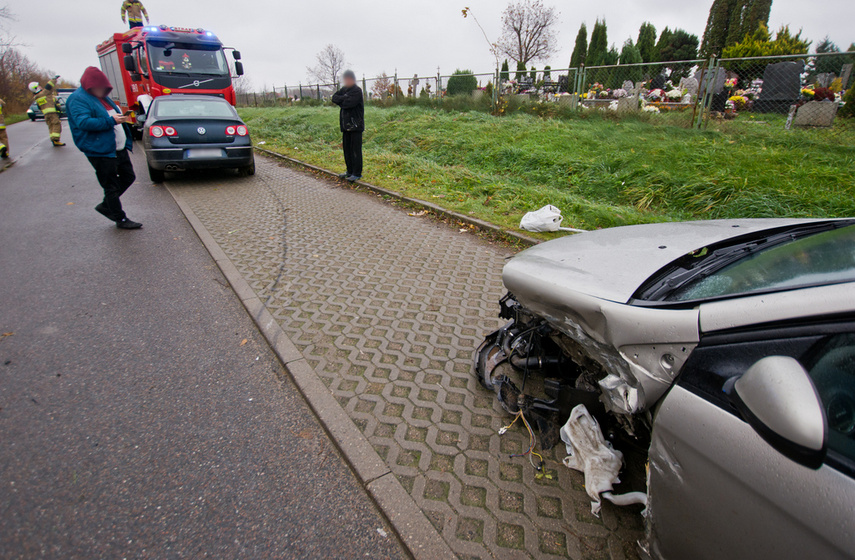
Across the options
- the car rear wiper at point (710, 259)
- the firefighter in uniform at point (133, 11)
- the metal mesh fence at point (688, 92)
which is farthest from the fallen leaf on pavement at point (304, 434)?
the firefighter in uniform at point (133, 11)

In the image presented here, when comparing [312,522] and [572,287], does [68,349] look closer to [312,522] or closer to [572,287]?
[312,522]

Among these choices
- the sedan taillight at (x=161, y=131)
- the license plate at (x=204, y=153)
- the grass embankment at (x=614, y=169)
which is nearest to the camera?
the grass embankment at (x=614, y=169)

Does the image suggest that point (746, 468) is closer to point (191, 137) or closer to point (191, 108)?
point (191, 137)

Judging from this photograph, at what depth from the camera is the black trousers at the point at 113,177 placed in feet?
19.6

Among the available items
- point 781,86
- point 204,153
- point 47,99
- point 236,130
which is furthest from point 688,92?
point 47,99

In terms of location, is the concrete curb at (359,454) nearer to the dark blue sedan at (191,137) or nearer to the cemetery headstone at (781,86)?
the dark blue sedan at (191,137)

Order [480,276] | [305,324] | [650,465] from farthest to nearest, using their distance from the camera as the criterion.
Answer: [480,276] → [305,324] → [650,465]

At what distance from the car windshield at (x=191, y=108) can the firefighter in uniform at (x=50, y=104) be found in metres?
9.85

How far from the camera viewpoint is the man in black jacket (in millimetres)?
8578

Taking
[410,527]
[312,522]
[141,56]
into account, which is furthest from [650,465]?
[141,56]

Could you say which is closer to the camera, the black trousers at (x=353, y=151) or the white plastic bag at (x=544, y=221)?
the white plastic bag at (x=544, y=221)

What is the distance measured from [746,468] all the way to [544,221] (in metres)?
4.86

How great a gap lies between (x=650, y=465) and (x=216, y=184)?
31.4 ft

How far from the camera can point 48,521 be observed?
6.80 feet
